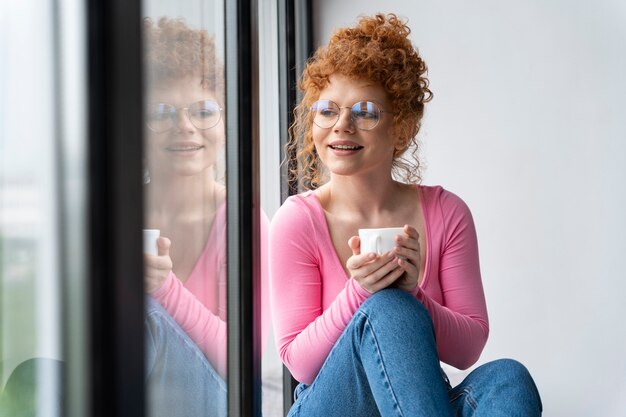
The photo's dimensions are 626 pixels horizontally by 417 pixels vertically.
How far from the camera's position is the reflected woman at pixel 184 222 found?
103 cm

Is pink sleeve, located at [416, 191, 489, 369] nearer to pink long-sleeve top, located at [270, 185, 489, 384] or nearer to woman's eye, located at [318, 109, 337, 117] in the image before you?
pink long-sleeve top, located at [270, 185, 489, 384]

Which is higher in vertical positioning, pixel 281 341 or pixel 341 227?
pixel 341 227

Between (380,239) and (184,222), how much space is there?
0.30m

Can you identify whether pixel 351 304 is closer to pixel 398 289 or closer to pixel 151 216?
pixel 398 289

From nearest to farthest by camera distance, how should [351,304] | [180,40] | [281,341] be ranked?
[180,40], [351,304], [281,341]

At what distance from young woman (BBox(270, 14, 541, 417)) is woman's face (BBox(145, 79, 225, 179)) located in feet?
0.78

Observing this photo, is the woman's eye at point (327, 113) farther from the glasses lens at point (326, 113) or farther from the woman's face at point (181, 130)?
the woman's face at point (181, 130)

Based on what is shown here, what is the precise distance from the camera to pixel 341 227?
4.86 ft

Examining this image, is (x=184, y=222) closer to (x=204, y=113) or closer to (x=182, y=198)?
(x=182, y=198)

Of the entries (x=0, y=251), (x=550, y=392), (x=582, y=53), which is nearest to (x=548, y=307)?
(x=550, y=392)

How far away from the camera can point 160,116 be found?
3.43ft

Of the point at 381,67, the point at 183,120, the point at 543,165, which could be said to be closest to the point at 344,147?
the point at 381,67

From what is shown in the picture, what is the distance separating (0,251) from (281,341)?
682 millimetres

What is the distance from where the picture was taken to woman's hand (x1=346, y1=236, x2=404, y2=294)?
1211 millimetres
